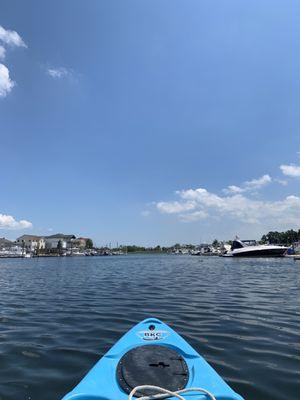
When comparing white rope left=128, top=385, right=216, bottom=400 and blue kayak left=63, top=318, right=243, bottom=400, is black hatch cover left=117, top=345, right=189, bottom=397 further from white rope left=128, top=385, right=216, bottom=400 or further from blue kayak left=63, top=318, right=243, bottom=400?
white rope left=128, top=385, right=216, bottom=400

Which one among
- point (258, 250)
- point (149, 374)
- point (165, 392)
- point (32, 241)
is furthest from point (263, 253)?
point (32, 241)

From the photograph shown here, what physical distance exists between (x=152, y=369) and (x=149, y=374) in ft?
0.47

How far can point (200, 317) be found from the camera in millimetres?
12984

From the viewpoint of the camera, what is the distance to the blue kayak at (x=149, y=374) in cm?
464

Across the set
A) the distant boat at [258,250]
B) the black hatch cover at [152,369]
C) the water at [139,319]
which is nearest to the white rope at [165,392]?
the black hatch cover at [152,369]

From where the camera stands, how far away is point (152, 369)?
528 cm

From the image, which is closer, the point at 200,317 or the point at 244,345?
the point at 244,345

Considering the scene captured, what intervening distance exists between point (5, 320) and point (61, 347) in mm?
4882

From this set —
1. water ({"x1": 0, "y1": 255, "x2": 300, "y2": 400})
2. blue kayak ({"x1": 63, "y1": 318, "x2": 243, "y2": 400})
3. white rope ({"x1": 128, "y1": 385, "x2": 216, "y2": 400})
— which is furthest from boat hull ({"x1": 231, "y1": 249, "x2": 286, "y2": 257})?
white rope ({"x1": 128, "y1": 385, "x2": 216, "y2": 400})

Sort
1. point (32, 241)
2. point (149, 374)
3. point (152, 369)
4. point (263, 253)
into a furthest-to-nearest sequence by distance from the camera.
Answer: point (32, 241) < point (263, 253) < point (152, 369) < point (149, 374)

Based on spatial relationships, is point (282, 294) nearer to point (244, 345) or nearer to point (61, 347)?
point (244, 345)

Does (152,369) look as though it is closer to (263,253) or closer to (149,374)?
(149,374)

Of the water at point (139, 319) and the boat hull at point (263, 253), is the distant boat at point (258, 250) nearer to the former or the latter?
A: the boat hull at point (263, 253)

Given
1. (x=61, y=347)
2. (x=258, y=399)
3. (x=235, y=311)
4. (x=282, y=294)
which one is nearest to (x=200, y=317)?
(x=235, y=311)
